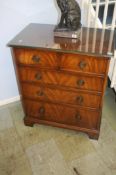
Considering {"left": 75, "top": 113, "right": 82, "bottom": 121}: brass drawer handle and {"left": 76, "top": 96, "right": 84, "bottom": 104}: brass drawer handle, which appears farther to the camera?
{"left": 75, "top": 113, "right": 82, "bottom": 121}: brass drawer handle

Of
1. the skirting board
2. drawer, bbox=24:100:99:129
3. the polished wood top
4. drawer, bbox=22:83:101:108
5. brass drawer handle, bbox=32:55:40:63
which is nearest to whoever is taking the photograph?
the polished wood top

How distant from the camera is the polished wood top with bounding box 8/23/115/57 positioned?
121cm

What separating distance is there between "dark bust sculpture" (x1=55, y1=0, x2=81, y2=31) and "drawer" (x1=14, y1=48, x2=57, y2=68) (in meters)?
0.23

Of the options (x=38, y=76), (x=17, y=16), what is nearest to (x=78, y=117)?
(x=38, y=76)

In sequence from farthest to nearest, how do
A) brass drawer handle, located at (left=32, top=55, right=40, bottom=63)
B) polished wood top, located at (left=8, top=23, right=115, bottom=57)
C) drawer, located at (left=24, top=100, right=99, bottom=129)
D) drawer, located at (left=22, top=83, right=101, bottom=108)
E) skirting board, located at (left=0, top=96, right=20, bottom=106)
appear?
skirting board, located at (left=0, top=96, right=20, bottom=106), drawer, located at (left=24, top=100, right=99, bottom=129), drawer, located at (left=22, top=83, right=101, bottom=108), brass drawer handle, located at (left=32, top=55, right=40, bottom=63), polished wood top, located at (left=8, top=23, right=115, bottom=57)

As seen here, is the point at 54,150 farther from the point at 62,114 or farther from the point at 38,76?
the point at 38,76

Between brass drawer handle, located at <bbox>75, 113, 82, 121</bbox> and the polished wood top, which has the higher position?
the polished wood top

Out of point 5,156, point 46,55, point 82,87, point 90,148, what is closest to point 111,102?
point 90,148

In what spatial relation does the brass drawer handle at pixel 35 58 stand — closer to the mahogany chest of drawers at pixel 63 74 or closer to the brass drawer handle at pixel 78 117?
the mahogany chest of drawers at pixel 63 74

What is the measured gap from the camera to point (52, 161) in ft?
4.96

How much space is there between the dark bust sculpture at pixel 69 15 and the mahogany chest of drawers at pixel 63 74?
9 centimetres

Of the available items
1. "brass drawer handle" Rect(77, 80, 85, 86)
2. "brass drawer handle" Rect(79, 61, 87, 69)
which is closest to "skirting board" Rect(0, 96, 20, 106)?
"brass drawer handle" Rect(77, 80, 85, 86)

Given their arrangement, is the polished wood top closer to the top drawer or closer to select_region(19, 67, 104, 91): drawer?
the top drawer

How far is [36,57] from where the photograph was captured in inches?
51.9
